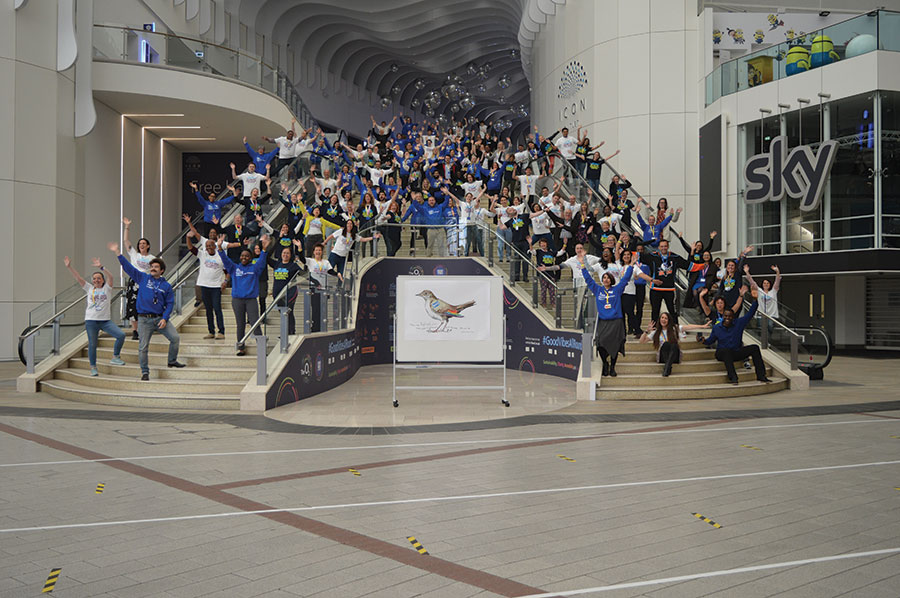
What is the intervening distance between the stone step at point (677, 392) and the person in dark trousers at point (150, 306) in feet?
21.8

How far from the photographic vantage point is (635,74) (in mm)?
27172

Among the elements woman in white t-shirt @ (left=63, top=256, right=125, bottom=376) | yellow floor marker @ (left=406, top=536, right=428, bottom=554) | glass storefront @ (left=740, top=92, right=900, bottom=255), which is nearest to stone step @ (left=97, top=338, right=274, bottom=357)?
woman in white t-shirt @ (left=63, top=256, right=125, bottom=376)

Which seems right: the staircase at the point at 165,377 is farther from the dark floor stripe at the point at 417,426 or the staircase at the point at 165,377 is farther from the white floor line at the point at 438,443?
the white floor line at the point at 438,443

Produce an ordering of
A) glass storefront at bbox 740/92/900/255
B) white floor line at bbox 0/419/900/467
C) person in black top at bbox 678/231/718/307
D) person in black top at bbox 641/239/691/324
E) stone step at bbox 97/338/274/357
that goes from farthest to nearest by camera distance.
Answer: glass storefront at bbox 740/92/900/255
person in black top at bbox 678/231/718/307
person in black top at bbox 641/239/691/324
stone step at bbox 97/338/274/357
white floor line at bbox 0/419/900/467

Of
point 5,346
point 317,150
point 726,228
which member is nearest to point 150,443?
point 5,346

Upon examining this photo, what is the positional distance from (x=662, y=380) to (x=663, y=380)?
2 cm

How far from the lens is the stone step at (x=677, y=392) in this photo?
41.3 feet

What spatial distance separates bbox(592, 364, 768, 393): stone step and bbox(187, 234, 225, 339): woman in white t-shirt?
253 inches

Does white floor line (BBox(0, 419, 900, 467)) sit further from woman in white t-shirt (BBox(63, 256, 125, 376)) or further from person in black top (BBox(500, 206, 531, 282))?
person in black top (BBox(500, 206, 531, 282))

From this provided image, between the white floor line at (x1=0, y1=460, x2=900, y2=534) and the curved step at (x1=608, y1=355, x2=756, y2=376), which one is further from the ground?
the curved step at (x1=608, y1=355, x2=756, y2=376)

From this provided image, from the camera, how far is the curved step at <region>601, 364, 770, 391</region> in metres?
13.0

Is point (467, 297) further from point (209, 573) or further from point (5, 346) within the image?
point (5, 346)

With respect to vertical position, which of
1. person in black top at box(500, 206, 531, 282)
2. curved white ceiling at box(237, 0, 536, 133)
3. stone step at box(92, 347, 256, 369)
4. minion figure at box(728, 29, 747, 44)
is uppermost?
curved white ceiling at box(237, 0, 536, 133)

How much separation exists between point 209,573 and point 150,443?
4.63 metres
